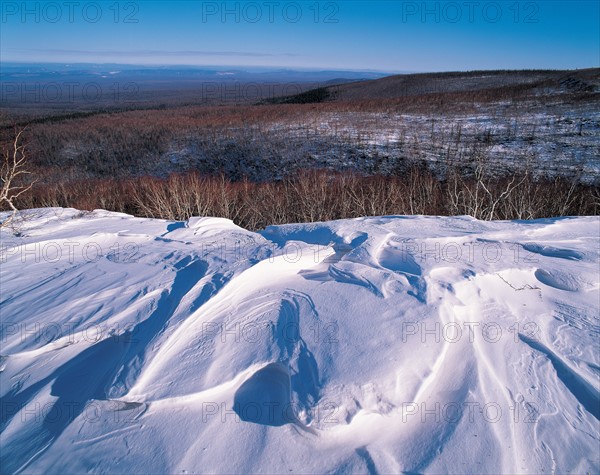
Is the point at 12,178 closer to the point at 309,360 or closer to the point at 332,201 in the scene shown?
the point at 332,201

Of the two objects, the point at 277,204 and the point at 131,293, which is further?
the point at 277,204

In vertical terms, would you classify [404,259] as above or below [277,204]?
above

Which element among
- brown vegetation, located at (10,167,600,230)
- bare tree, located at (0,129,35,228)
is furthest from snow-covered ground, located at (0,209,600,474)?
brown vegetation, located at (10,167,600,230)

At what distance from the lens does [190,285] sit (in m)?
3.99

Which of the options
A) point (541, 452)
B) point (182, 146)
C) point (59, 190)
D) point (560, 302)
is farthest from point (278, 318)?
Result: point (182, 146)

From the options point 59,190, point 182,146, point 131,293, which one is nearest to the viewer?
point 131,293

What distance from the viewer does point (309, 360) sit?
9.26 feet

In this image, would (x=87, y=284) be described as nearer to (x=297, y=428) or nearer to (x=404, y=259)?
(x=297, y=428)

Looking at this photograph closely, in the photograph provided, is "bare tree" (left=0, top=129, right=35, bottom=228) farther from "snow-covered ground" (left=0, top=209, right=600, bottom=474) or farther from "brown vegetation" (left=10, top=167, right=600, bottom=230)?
"brown vegetation" (left=10, top=167, right=600, bottom=230)

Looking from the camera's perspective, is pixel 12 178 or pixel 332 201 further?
pixel 332 201

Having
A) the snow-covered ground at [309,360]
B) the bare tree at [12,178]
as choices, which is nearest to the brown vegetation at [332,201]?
the bare tree at [12,178]

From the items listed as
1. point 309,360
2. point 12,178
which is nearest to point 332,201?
point 12,178

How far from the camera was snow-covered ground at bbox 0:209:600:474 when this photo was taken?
234 centimetres

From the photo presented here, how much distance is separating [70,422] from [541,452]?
9.76ft
